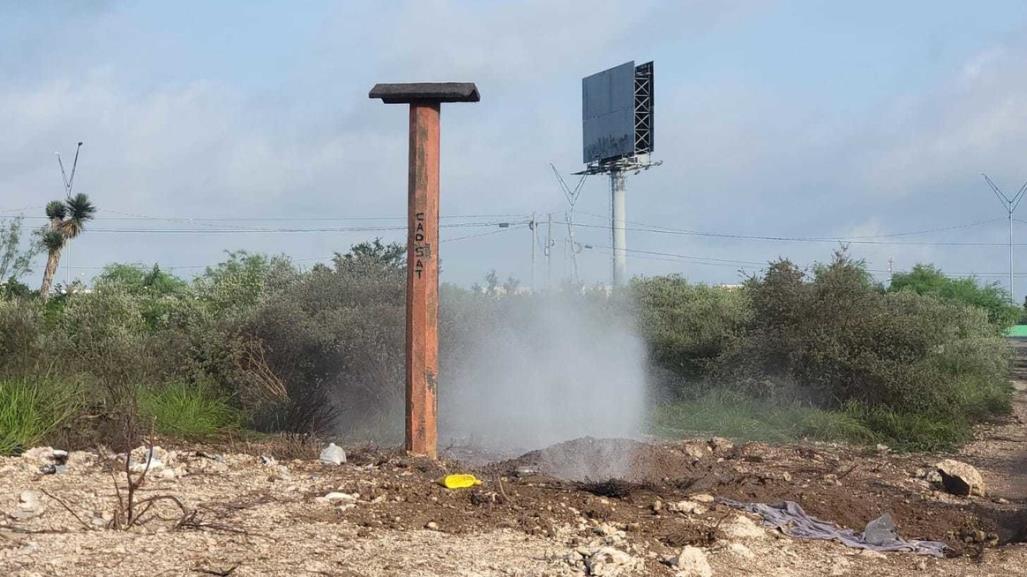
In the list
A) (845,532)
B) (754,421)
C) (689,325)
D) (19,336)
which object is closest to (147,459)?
(845,532)

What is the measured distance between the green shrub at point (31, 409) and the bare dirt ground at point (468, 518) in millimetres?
520

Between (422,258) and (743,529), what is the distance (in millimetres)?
4085

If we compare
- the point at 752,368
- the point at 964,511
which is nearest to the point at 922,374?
the point at 752,368

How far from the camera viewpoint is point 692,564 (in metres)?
6.54

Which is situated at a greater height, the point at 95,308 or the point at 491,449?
the point at 95,308

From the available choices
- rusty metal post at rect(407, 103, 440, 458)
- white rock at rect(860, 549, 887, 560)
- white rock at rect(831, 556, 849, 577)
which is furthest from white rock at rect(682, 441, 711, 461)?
white rock at rect(831, 556, 849, 577)

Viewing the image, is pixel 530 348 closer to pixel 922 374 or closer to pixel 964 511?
pixel 922 374

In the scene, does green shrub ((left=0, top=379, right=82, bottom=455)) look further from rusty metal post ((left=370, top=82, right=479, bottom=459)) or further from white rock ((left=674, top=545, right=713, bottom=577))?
white rock ((left=674, top=545, right=713, bottom=577))

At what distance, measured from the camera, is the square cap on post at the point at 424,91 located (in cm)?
1022

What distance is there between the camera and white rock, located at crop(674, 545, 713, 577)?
646cm

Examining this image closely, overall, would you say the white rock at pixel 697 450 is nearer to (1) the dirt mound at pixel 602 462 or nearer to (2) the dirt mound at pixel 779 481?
(2) the dirt mound at pixel 779 481

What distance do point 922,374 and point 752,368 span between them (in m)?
2.81

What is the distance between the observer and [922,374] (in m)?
17.3

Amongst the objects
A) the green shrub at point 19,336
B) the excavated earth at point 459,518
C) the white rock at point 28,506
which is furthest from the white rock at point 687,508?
the green shrub at point 19,336
